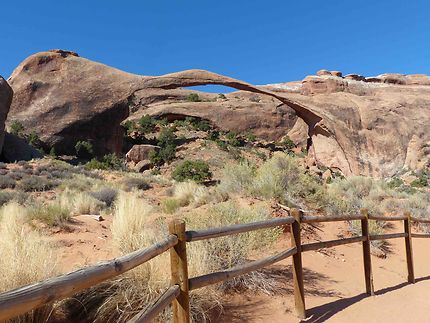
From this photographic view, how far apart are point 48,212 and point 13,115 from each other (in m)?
19.8

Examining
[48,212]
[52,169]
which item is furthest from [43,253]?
[52,169]

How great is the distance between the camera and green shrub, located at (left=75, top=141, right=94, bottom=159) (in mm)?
27312

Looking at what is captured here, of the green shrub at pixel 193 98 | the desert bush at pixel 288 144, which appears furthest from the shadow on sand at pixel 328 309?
the green shrub at pixel 193 98

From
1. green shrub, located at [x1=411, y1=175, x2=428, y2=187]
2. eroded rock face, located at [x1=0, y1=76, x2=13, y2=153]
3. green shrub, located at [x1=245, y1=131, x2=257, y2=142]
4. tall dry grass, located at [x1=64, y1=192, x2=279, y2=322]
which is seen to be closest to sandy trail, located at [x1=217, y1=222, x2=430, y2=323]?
tall dry grass, located at [x1=64, y1=192, x2=279, y2=322]

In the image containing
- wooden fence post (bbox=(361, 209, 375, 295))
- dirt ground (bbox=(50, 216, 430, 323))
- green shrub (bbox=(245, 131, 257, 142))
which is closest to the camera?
dirt ground (bbox=(50, 216, 430, 323))

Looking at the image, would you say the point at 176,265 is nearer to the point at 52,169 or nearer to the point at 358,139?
the point at 52,169

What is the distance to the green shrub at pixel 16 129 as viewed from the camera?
82.7 feet

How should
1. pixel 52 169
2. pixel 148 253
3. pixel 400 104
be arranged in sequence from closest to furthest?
pixel 148 253 < pixel 52 169 < pixel 400 104

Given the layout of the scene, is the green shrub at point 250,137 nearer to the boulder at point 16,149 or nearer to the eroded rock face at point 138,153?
the eroded rock face at point 138,153

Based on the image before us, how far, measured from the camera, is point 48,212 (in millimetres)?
9039

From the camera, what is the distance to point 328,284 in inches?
281

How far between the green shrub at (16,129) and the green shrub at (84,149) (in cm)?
325

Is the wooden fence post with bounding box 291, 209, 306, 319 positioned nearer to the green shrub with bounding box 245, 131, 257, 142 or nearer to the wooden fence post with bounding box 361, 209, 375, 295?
Result: the wooden fence post with bounding box 361, 209, 375, 295

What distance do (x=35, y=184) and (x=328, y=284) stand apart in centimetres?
1332
